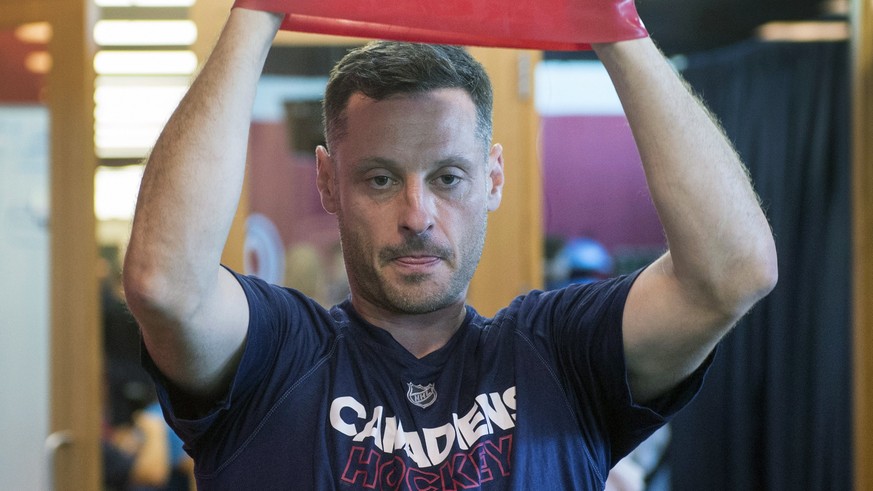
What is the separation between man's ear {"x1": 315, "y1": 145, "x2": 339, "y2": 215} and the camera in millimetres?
1223

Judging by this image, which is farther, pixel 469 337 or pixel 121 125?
pixel 121 125

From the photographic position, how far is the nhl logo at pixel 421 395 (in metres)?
1.12

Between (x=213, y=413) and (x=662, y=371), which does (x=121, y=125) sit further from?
(x=662, y=371)

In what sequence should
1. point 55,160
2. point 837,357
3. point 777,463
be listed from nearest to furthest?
point 55,160 < point 837,357 < point 777,463

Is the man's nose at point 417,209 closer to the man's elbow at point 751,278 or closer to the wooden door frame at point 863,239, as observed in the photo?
Answer: the man's elbow at point 751,278

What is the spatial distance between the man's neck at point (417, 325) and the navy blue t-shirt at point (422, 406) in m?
0.02

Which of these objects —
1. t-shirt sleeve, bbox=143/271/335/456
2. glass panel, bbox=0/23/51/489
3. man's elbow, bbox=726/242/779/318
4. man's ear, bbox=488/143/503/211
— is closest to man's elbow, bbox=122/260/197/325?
t-shirt sleeve, bbox=143/271/335/456

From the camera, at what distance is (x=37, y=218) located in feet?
8.02

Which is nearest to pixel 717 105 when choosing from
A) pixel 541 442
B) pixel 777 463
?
pixel 777 463

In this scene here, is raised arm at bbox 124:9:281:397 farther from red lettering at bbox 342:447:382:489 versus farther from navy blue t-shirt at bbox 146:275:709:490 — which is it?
red lettering at bbox 342:447:382:489

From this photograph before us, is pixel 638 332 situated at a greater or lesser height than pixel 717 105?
lesser

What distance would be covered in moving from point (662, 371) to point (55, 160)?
1821mm

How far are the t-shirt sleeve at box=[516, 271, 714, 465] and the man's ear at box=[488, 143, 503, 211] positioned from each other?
0.18m

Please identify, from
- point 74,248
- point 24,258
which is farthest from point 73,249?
point 24,258
